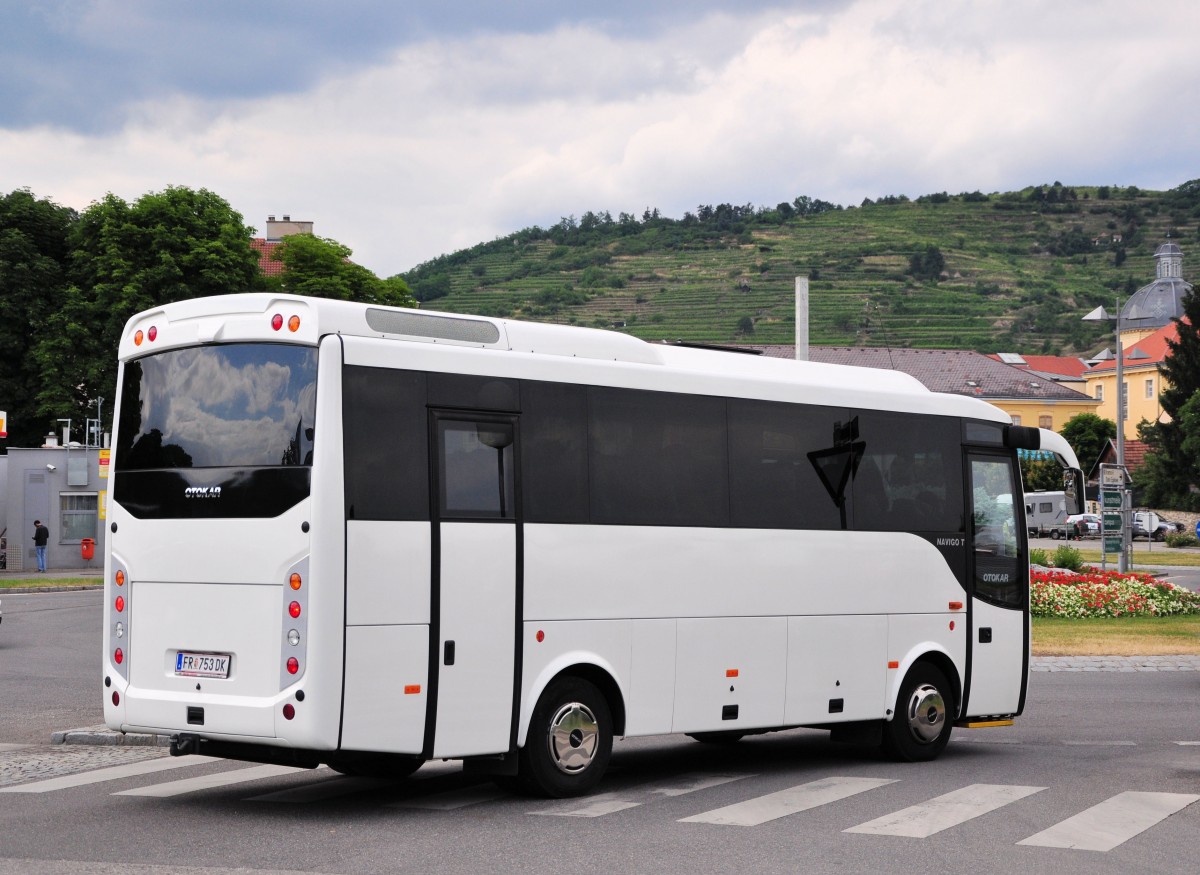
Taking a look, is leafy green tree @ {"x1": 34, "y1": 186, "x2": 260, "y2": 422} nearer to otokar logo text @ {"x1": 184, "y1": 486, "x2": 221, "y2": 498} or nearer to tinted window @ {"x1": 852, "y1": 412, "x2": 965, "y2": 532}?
tinted window @ {"x1": 852, "y1": 412, "x2": 965, "y2": 532}

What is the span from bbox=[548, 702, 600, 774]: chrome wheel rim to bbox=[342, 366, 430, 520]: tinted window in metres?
1.80

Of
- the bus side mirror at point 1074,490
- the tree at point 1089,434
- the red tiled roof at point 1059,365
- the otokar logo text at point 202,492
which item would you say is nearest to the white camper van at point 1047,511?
the tree at point 1089,434

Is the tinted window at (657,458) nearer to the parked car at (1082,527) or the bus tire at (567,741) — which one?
the bus tire at (567,741)

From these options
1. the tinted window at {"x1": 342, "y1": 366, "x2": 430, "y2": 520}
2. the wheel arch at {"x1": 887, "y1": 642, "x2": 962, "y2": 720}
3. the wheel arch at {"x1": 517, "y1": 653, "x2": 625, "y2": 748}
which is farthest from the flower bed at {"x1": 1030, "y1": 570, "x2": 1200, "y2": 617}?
the tinted window at {"x1": 342, "y1": 366, "x2": 430, "y2": 520}

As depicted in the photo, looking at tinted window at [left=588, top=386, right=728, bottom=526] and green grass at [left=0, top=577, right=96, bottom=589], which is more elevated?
tinted window at [left=588, top=386, right=728, bottom=526]

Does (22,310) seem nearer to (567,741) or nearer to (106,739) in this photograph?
(106,739)

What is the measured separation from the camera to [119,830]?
9.46 metres

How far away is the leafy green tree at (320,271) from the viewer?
59.8 meters

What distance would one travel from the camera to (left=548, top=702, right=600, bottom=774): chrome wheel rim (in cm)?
1069

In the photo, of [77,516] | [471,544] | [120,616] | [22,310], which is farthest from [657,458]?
[22,310]

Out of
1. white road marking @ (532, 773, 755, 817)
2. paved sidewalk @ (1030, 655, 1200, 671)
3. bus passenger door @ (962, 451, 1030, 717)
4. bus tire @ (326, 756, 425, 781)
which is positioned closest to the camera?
white road marking @ (532, 773, 755, 817)

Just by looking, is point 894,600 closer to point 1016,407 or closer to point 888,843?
point 888,843

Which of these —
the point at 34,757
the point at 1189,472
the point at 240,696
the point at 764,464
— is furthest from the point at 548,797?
the point at 1189,472

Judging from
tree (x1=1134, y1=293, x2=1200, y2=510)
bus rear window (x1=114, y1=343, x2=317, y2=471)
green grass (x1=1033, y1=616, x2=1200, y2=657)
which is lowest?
green grass (x1=1033, y1=616, x2=1200, y2=657)
